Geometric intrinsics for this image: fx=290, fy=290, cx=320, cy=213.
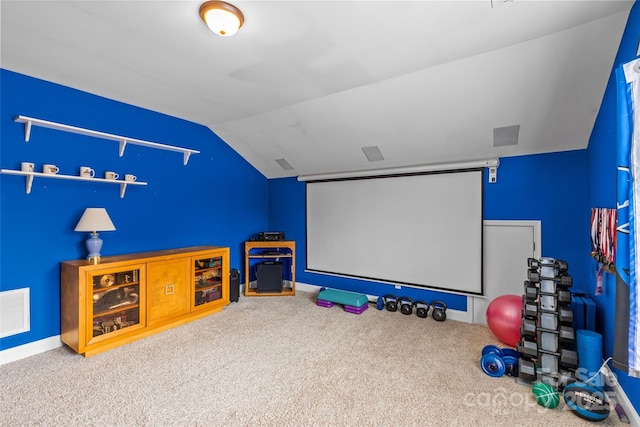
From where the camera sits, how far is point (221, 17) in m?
1.82

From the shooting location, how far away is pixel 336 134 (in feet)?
12.4

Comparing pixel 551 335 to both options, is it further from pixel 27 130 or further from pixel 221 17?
pixel 27 130

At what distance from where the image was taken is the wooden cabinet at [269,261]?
466 centimetres

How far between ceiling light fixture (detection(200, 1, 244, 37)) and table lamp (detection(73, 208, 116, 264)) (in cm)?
215

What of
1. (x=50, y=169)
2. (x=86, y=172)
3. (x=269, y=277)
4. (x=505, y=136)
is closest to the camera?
(x=50, y=169)

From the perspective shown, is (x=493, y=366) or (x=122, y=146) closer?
(x=493, y=366)

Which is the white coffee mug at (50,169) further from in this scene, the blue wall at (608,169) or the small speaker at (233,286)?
the blue wall at (608,169)

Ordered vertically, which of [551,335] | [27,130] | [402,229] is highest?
[27,130]

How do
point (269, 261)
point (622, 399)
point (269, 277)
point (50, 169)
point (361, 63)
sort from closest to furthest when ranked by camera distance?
point (622, 399), point (361, 63), point (50, 169), point (269, 277), point (269, 261)

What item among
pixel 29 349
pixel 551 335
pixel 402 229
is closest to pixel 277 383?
pixel 551 335

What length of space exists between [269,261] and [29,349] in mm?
2972

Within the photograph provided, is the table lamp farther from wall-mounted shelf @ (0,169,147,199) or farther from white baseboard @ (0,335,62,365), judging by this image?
white baseboard @ (0,335,62,365)

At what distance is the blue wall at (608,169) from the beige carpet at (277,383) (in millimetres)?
577

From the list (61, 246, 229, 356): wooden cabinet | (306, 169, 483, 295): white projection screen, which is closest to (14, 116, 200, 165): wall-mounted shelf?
(61, 246, 229, 356): wooden cabinet
